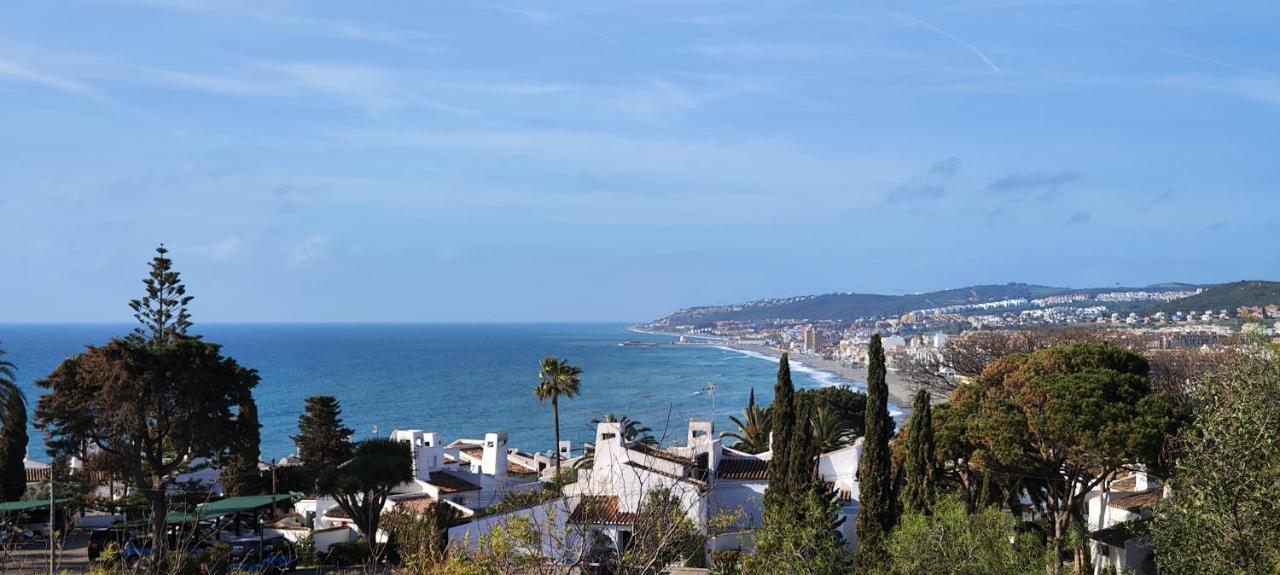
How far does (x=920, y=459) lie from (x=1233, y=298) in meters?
108

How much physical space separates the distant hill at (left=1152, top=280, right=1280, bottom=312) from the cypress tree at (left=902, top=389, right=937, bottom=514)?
287 ft

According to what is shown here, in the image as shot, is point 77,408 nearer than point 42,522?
Yes

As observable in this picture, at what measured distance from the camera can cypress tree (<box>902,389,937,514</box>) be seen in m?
22.4

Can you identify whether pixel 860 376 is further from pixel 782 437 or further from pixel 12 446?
pixel 12 446

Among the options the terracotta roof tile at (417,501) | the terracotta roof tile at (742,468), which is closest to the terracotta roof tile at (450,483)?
the terracotta roof tile at (417,501)

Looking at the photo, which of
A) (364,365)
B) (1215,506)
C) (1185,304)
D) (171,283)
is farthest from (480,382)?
(1215,506)

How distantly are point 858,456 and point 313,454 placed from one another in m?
19.3

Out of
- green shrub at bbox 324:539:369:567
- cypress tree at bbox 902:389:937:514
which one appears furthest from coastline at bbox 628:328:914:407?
green shrub at bbox 324:539:369:567

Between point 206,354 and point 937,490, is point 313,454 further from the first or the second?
point 937,490

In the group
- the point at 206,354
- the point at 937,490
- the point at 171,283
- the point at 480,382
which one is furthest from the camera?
the point at 480,382

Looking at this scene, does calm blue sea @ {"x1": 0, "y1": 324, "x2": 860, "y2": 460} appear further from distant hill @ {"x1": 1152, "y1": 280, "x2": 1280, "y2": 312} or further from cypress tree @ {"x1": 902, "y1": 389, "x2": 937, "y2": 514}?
distant hill @ {"x1": 1152, "y1": 280, "x2": 1280, "y2": 312}

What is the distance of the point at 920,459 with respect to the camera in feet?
73.6

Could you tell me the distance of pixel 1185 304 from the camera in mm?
131375

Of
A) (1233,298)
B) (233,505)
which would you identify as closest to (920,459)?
(233,505)
